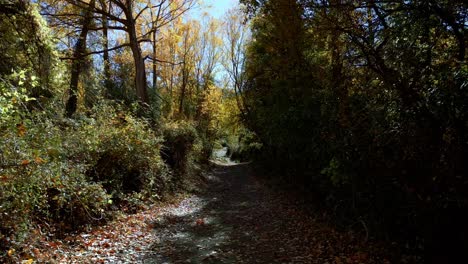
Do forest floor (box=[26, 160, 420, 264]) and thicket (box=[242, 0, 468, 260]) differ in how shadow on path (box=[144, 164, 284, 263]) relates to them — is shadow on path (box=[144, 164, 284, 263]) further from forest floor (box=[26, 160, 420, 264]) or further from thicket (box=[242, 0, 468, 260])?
thicket (box=[242, 0, 468, 260])

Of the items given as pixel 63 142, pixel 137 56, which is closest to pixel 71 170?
pixel 63 142

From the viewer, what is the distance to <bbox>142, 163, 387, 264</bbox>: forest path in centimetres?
599

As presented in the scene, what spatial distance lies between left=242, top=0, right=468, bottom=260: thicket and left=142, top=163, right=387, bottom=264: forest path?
2.30ft

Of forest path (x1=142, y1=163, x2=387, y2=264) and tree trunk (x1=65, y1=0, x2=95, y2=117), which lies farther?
tree trunk (x1=65, y1=0, x2=95, y2=117)

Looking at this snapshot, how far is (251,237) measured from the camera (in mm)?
7328

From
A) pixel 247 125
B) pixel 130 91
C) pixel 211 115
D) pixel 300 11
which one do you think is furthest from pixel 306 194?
pixel 211 115

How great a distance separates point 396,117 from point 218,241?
4.56m

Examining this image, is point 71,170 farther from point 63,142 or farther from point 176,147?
point 176,147

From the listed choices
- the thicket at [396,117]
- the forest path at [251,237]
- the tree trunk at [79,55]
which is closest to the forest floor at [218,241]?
the forest path at [251,237]

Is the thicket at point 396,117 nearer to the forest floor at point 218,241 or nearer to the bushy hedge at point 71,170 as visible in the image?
the forest floor at point 218,241

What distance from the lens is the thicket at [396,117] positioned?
4066mm

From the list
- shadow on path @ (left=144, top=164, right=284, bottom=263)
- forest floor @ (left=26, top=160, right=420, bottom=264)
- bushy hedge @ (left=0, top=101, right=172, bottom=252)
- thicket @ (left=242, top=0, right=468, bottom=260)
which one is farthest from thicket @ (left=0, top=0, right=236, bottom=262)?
thicket @ (left=242, top=0, right=468, bottom=260)

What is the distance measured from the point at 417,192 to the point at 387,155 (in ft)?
2.38

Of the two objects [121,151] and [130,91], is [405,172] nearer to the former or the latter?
[121,151]
